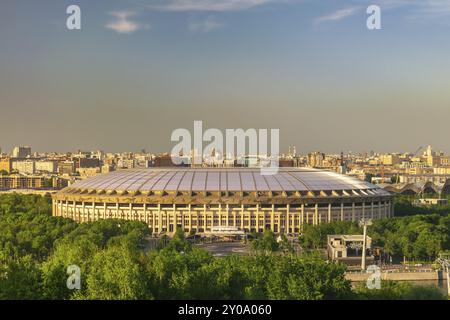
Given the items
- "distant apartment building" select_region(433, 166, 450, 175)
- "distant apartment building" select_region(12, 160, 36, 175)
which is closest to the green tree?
"distant apartment building" select_region(12, 160, 36, 175)

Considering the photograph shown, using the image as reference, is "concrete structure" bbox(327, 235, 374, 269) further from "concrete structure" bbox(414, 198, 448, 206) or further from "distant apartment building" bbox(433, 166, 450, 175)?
"distant apartment building" bbox(433, 166, 450, 175)

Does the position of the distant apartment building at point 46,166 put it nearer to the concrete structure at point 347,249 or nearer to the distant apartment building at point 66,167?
the distant apartment building at point 66,167

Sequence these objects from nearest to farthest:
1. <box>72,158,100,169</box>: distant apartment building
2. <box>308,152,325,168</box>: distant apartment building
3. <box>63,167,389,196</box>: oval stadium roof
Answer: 1. <box>63,167,389,196</box>: oval stadium roof
2. <box>308,152,325,168</box>: distant apartment building
3. <box>72,158,100,169</box>: distant apartment building

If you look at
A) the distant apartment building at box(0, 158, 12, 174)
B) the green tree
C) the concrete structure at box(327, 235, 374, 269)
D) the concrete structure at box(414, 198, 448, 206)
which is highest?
the green tree

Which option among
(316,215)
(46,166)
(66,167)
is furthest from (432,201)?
(46,166)

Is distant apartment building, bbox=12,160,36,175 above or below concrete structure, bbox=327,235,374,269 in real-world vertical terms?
below

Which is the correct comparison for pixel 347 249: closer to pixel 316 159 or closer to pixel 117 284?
pixel 117 284
